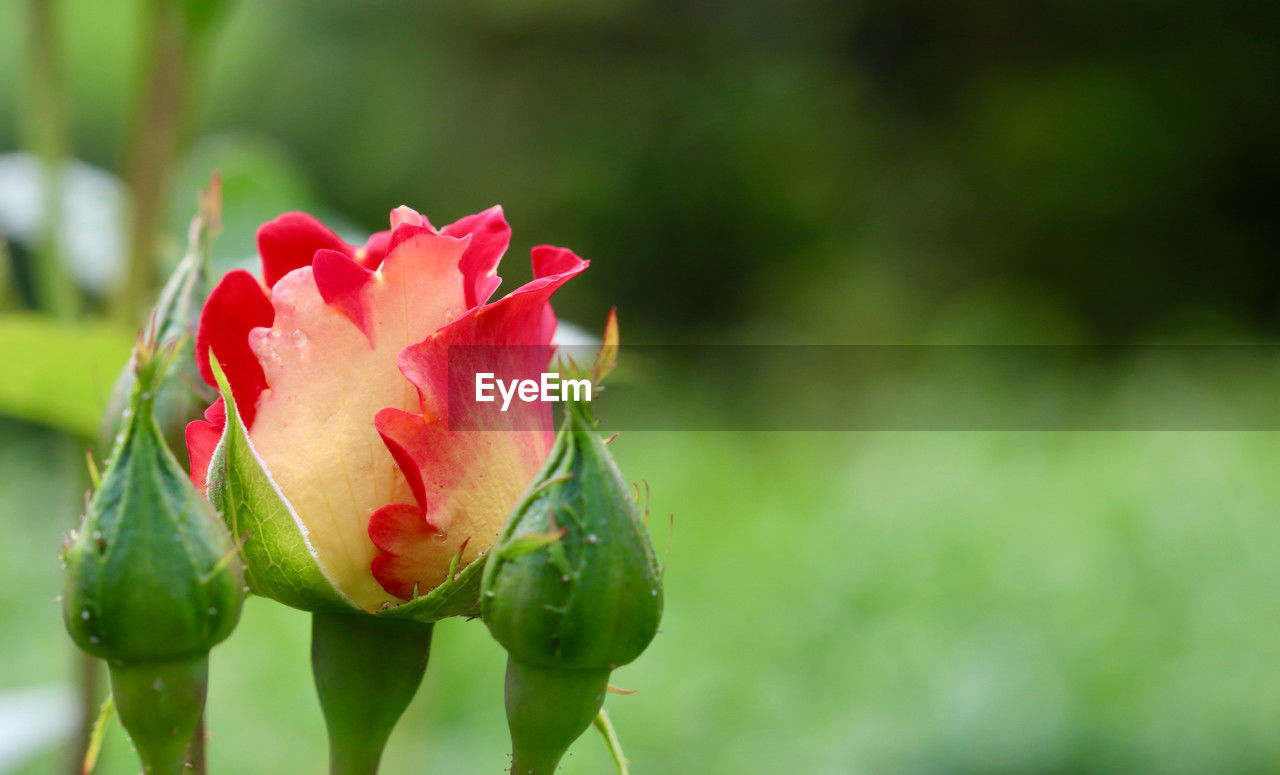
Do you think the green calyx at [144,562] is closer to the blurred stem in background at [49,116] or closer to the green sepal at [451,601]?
the green sepal at [451,601]

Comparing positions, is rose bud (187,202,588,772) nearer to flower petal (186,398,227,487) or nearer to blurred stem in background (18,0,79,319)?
flower petal (186,398,227,487)

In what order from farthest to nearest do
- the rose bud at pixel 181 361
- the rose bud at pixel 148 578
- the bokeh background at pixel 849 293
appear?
the bokeh background at pixel 849 293, the rose bud at pixel 181 361, the rose bud at pixel 148 578

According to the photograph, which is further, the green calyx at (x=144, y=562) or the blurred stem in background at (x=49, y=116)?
the blurred stem in background at (x=49, y=116)

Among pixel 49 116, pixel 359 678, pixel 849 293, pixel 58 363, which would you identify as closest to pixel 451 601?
pixel 359 678

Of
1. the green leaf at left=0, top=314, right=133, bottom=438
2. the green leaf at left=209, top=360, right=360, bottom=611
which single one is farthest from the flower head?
the green leaf at left=0, top=314, right=133, bottom=438

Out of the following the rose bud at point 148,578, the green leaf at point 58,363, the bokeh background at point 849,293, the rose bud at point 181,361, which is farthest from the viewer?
the bokeh background at point 849,293

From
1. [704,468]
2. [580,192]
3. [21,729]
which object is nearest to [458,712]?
[704,468]

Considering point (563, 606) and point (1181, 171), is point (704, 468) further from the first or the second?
point (563, 606)

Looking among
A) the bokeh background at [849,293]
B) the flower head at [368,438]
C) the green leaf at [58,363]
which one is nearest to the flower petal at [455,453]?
the flower head at [368,438]
